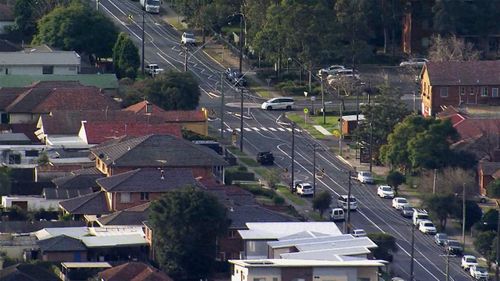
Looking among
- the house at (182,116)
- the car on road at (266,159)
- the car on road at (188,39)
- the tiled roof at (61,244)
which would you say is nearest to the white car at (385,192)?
the car on road at (266,159)

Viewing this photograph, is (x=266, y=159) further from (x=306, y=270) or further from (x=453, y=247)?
(x=306, y=270)

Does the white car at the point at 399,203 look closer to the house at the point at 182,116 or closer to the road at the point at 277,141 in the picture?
the road at the point at 277,141

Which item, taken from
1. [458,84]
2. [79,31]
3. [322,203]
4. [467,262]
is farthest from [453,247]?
[79,31]

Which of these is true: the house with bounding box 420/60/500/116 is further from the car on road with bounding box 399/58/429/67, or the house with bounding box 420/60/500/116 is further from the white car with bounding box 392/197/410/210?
the white car with bounding box 392/197/410/210

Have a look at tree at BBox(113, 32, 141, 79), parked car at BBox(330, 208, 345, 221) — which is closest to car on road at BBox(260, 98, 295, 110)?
tree at BBox(113, 32, 141, 79)

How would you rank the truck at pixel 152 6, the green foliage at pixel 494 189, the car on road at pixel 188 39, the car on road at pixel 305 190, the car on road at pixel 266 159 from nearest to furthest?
1. the green foliage at pixel 494 189
2. the car on road at pixel 305 190
3. the car on road at pixel 266 159
4. the car on road at pixel 188 39
5. the truck at pixel 152 6

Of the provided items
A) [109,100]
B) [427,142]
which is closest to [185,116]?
[109,100]

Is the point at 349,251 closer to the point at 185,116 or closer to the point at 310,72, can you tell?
the point at 185,116
